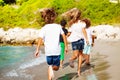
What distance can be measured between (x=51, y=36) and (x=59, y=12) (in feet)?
86.2

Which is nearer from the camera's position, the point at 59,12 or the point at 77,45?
the point at 77,45

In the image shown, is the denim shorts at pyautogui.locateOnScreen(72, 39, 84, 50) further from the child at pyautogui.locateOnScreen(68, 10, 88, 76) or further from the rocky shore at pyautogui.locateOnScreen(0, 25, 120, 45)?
the rocky shore at pyautogui.locateOnScreen(0, 25, 120, 45)

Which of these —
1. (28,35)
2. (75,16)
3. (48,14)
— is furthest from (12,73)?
(28,35)

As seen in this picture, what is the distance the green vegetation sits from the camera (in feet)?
110

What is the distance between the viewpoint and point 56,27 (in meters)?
9.11

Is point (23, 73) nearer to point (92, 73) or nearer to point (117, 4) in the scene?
point (92, 73)

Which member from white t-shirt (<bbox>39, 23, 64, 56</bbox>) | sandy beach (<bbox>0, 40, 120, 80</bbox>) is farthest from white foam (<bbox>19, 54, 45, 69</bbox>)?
white t-shirt (<bbox>39, 23, 64, 56</bbox>)

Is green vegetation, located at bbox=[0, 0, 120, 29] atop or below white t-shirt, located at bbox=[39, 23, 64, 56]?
below

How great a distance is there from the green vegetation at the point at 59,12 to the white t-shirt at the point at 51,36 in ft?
76.6

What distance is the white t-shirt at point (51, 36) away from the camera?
907 cm

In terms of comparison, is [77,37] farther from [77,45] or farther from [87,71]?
[87,71]

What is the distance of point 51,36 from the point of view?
9109 millimetres

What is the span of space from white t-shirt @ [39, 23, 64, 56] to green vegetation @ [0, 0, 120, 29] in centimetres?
2334

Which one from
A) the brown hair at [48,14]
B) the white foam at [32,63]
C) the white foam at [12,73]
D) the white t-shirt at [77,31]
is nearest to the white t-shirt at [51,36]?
the brown hair at [48,14]
